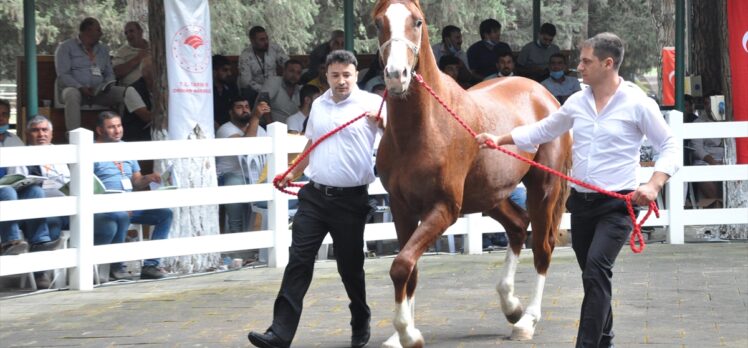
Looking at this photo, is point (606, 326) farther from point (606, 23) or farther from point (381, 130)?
point (606, 23)

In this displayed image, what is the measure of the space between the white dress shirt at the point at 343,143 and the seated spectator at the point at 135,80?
558cm

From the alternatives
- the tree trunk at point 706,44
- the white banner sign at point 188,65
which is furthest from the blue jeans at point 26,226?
the tree trunk at point 706,44

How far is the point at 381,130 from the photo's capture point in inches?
334

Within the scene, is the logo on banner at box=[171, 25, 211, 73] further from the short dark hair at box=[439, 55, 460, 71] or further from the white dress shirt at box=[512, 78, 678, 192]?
the white dress shirt at box=[512, 78, 678, 192]

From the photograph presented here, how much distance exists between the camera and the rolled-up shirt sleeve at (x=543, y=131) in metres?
7.30

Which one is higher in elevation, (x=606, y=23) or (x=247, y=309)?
(x=606, y=23)

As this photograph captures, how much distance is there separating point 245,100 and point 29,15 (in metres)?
2.58

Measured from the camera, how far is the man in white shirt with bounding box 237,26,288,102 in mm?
16188

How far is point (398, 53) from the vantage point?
7.50 metres

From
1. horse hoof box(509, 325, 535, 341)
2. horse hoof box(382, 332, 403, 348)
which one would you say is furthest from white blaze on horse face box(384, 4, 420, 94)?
horse hoof box(509, 325, 535, 341)

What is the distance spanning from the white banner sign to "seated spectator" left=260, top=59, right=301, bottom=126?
2.68m

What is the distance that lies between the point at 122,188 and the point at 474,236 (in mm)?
3717

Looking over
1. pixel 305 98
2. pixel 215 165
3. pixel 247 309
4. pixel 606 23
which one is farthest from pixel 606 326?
pixel 606 23

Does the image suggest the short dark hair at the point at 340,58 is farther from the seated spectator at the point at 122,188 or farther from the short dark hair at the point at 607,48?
the seated spectator at the point at 122,188
